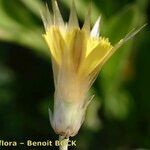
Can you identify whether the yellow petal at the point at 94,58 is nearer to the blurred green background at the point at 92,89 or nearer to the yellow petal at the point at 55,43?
the yellow petal at the point at 55,43

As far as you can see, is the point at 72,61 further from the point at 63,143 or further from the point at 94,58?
the point at 63,143

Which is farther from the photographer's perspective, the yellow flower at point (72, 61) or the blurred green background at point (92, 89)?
the blurred green background at point (92, 89)

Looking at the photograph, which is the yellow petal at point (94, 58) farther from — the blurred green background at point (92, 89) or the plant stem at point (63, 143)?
the blurred green background at point (92, 89)

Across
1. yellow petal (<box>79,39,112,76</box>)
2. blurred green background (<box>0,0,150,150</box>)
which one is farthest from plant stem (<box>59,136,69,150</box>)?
blurred green background (<box>0,0,150,150</box>)

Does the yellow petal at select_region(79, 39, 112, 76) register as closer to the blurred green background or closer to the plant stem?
the plant stem

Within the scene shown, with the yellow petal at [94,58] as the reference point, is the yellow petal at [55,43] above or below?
above

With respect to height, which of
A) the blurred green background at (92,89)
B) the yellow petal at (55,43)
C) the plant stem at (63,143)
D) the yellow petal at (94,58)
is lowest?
the plant stem at (63,143)

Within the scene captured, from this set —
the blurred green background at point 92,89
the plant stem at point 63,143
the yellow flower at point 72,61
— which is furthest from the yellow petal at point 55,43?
the blurred green background at point 92,89
